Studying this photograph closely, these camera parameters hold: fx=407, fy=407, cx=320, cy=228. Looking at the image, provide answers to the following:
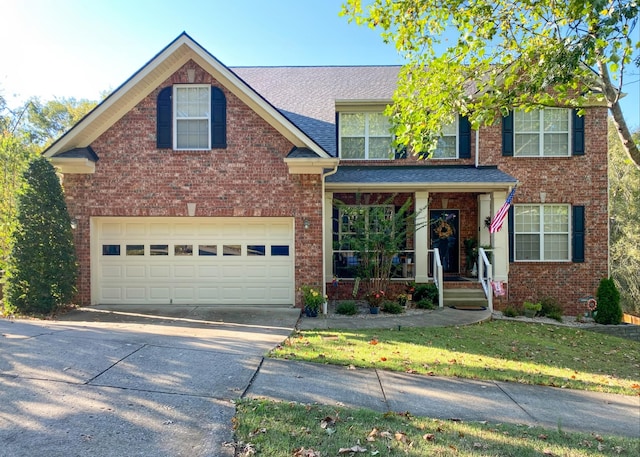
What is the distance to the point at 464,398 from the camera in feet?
16.6

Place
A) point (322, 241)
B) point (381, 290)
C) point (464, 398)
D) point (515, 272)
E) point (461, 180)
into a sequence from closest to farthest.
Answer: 1. point (464, 398)
2. point (322, 241)
3. point (381, 290)
4. point (461, 180)
5. point (515, 272)

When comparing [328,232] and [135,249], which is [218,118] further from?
[328,232]

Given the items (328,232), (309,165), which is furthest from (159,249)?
(328,232)

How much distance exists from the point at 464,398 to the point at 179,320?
21.2 feet

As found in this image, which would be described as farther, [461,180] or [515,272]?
[515,272]

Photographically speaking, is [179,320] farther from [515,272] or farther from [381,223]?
[515,272]

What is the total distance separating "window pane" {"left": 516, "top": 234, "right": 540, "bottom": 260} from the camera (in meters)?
13.0

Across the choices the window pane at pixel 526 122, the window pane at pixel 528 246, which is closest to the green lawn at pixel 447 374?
the window pane at pixel 528 246

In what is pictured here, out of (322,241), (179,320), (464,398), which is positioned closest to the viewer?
(464,398)

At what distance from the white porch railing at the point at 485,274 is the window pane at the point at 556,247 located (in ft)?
7.46

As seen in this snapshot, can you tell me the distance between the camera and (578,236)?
1288 cm

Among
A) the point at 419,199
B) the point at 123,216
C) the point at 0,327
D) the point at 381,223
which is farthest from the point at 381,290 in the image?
the point at 0,327

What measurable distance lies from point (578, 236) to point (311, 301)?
9.03 meters

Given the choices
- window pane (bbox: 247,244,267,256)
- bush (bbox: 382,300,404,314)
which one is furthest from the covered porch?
window pane (bbox: 247,244,267,256)
